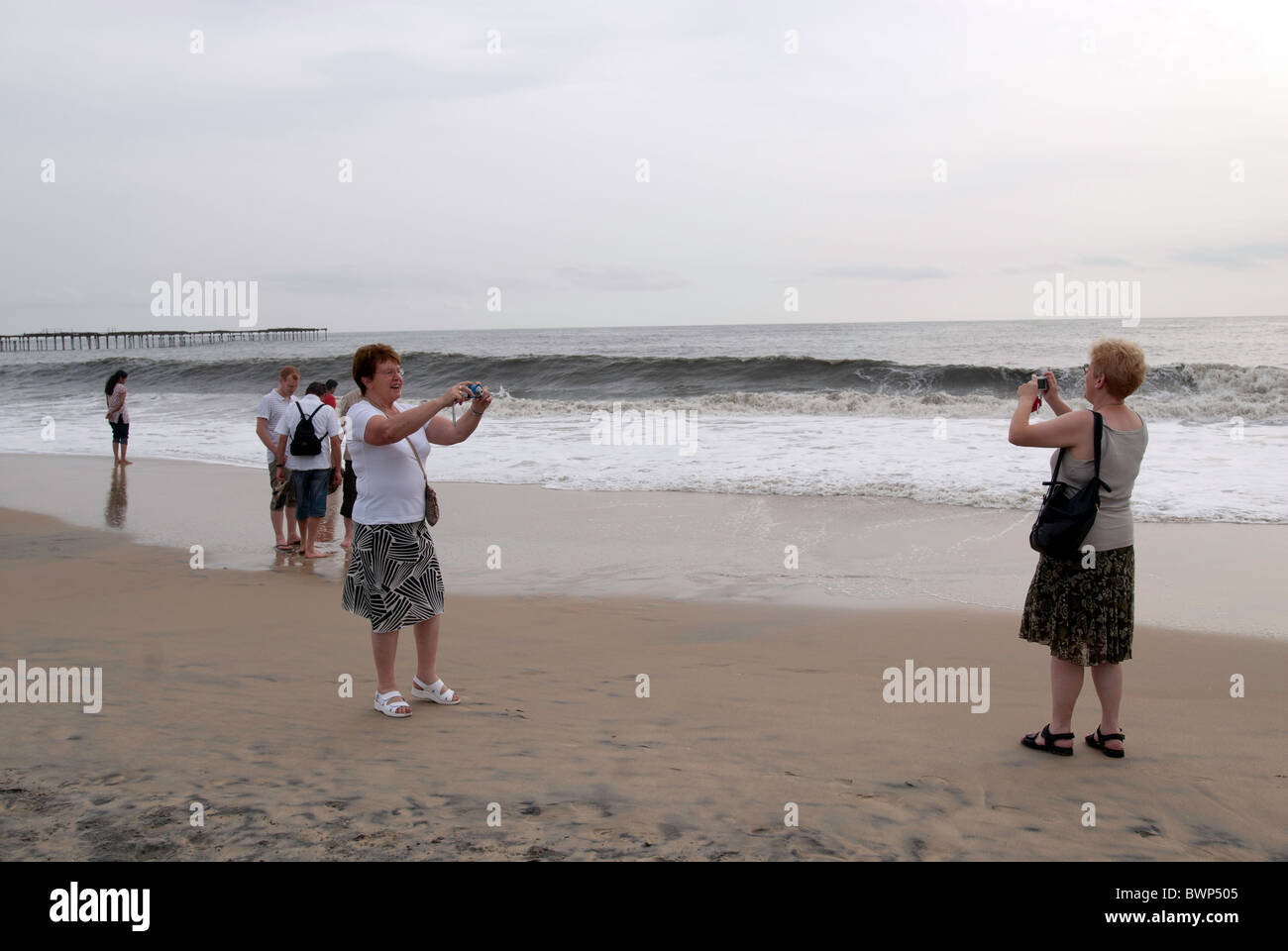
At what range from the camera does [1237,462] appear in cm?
1286

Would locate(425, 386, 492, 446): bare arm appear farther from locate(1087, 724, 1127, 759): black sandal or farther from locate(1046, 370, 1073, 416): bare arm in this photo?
locate(1087, 724, 1127, 759): black sandal

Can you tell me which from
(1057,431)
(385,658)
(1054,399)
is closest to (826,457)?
(1054,399)

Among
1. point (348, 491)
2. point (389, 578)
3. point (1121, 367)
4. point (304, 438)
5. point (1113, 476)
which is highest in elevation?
point (1121, 367)

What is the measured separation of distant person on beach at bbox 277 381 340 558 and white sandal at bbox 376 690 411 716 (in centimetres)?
456

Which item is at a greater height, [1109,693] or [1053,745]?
[1109,693]

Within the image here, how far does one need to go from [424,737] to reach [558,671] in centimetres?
134

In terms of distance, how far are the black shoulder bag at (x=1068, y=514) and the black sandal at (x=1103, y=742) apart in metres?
0.78

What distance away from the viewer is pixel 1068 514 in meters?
3.79

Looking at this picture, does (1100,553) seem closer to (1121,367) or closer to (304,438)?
(1121,367)

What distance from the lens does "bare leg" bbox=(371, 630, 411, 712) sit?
14.4 feet

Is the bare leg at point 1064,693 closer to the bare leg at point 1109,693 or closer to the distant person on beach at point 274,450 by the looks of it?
the bare leg at point 1109,693

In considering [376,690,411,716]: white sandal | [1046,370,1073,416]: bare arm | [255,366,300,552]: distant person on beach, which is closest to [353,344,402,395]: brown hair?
[376,690,411,716]: white sandal

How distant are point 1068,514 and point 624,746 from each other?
81.7 inches
